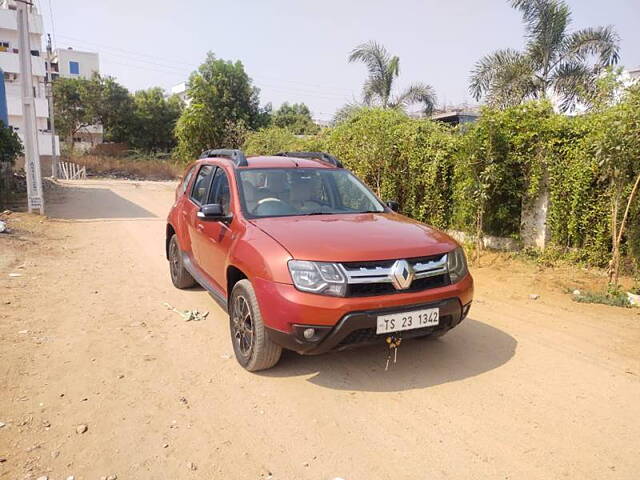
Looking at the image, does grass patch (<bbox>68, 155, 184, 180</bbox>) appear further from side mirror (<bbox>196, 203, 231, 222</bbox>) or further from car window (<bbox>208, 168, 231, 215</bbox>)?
side mirror (<bbox>196, 203, 231, 222</bbox>)

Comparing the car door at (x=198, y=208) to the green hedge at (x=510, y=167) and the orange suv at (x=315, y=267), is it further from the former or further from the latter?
the green hedge at (x=510, y=167)

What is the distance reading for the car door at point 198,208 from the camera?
5.17m

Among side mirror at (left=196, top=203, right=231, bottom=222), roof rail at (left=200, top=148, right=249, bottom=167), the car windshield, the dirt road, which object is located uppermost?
roof rail at (left=200, top=148, right=249, bottom=167)

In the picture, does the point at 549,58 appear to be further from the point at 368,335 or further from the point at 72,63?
the point at 72,63

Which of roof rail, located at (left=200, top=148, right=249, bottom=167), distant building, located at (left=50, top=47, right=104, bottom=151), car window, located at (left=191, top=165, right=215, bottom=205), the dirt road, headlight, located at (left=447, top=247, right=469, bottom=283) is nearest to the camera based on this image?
the dirt road

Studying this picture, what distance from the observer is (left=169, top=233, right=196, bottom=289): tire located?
243 inches

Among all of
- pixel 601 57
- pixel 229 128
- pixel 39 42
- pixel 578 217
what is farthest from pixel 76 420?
pixel 39 42

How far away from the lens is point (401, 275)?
3.50 m

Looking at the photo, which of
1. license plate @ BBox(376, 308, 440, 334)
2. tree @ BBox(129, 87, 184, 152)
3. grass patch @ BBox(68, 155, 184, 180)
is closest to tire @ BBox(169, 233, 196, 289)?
license plate @ BBox(376, 308, 440, 334)

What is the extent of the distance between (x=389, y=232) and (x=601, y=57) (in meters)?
17.1

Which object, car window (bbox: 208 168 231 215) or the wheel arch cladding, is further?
car window (bbox: 208 168 231 215)

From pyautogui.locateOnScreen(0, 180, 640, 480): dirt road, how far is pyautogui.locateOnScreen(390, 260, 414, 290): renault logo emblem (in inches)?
32.0

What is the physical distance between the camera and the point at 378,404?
136 inches

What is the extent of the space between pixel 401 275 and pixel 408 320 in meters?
0.33
